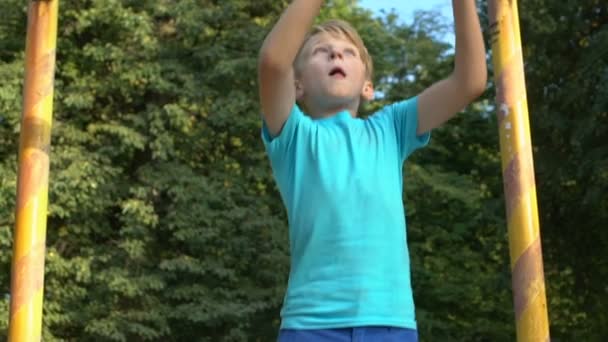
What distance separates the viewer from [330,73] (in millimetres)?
1605

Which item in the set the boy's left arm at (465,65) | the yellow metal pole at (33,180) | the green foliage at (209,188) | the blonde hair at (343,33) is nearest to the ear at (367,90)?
the blonde hair at (343,33)

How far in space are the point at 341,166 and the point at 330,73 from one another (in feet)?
0.57

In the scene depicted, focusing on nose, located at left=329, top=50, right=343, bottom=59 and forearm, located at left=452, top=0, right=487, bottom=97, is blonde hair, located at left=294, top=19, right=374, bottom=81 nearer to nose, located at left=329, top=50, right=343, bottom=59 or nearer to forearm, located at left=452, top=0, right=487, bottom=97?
nose, located at left=329, top=50, right=343, bottom=59

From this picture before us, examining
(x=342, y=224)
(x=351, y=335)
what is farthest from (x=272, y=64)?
(x=351, y=335)

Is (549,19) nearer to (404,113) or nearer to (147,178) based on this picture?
(147,178)

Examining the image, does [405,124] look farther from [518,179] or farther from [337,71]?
[518,179]

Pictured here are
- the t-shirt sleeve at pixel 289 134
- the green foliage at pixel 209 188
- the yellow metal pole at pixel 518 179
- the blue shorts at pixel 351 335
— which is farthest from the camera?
the green foliage at pixel 209 188

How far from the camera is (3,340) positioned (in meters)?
9.71

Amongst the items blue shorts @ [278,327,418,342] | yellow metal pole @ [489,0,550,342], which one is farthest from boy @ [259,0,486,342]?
yellow metal pole @ [489,0,550,342]

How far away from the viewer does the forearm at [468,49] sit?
160 cm

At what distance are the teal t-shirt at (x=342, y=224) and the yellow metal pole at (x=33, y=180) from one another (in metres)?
1.47

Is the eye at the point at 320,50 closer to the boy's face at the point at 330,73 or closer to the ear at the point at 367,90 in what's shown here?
the boy's face at the point at 330,73

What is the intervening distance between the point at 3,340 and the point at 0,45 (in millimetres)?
3381

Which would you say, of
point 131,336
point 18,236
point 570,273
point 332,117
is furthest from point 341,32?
point 570,273
